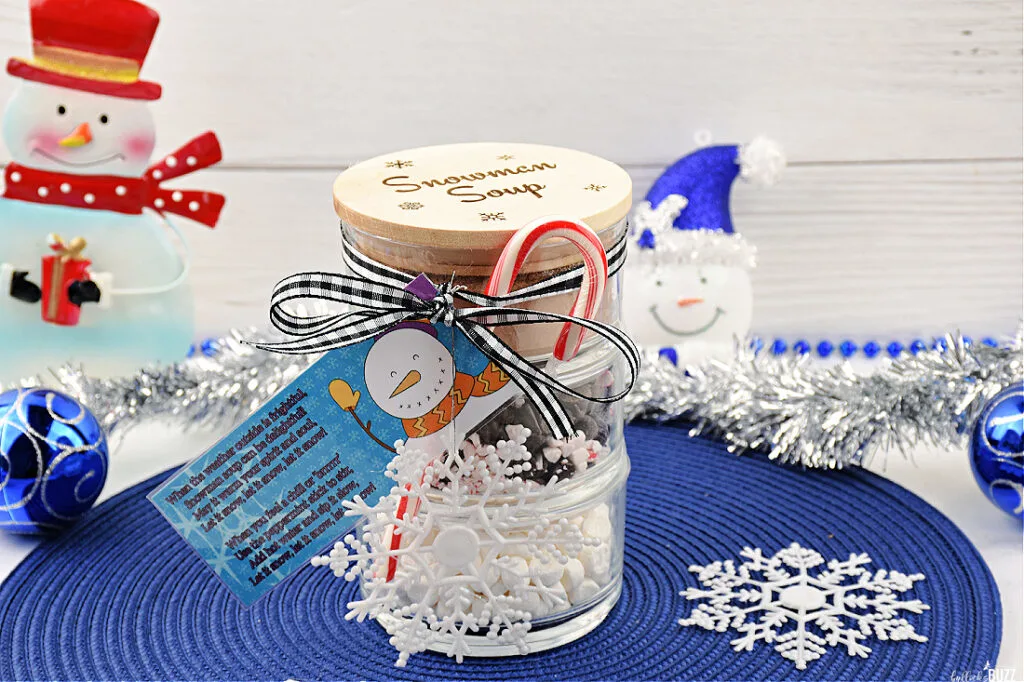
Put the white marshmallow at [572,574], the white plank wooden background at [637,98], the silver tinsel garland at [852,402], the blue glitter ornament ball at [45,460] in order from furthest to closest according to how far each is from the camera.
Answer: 1. the white plank wooden background at [637,98]
2. the silver tinsel garland at [852,402]
3. the blue glitter ornament ball at [45,460]
4. the white marshmallow at [572,574]

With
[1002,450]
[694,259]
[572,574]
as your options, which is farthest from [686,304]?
[572,574]

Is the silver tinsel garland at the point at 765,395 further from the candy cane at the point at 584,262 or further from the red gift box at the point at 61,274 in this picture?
the candy cane at the point at 584,262

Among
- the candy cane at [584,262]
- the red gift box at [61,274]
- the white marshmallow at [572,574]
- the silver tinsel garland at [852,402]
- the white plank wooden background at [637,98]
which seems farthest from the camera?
the white plank wooden background at [637,98]

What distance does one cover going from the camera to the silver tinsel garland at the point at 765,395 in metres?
1.04

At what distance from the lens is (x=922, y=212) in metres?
1.36

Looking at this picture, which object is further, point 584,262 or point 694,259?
point 694,259

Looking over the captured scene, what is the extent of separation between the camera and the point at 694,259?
122 centimetres

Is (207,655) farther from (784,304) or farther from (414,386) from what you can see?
(784,304)

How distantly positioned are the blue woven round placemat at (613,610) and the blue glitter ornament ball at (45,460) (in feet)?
0.10

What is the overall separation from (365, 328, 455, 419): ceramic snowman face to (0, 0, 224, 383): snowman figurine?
47cm

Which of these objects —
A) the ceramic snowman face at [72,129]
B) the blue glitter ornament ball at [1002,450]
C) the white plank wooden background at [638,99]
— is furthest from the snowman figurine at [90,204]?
the blue glitter ornament ball at [1002,450]

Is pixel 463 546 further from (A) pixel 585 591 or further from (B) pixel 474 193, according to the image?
(B) pixel 474 193

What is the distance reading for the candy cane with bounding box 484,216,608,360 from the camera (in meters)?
0.69

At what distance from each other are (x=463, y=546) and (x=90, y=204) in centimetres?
61
